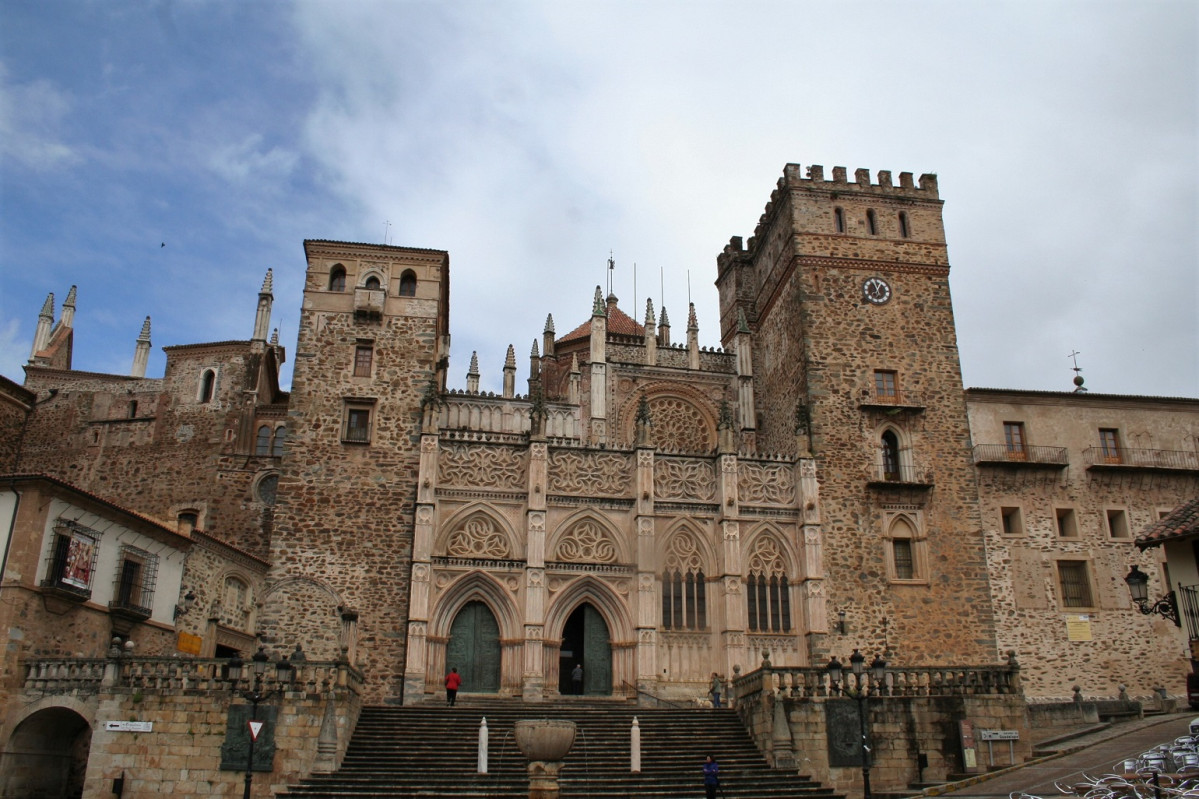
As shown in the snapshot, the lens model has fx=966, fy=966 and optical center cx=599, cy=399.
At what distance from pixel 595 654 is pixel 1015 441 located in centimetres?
1718

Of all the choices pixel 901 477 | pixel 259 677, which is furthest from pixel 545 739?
pixel 901 477

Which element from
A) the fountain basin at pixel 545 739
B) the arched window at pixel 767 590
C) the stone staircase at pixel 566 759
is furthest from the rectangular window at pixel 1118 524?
the fountain basin at pixel 545 739

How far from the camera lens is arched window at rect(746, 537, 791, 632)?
100ft

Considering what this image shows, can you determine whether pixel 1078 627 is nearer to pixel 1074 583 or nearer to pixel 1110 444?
pixel 1074 583

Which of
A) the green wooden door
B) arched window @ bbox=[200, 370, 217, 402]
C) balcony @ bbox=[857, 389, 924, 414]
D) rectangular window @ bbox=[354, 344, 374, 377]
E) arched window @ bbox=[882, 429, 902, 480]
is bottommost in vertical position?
the green wooden door

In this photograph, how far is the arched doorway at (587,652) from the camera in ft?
97.0

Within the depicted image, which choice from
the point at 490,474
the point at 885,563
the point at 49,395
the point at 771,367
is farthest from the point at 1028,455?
the point at 49,395

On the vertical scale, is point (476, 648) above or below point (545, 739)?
above

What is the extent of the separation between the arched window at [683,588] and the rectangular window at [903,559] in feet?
22.0

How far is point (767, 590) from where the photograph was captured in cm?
3089

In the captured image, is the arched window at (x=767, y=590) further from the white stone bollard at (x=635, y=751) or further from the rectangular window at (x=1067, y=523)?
the rectangular window at (x=1067, y=523)

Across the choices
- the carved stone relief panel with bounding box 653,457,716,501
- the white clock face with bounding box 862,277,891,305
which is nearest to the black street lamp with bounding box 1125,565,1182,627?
the carved stone relief panel with bounding box 653,457,716,501

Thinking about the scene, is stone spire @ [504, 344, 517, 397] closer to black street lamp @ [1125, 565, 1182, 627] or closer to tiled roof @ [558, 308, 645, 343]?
tiled roof @ [558, 308, 645, 343]

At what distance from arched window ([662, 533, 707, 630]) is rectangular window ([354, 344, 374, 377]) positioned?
1147 centimetres
